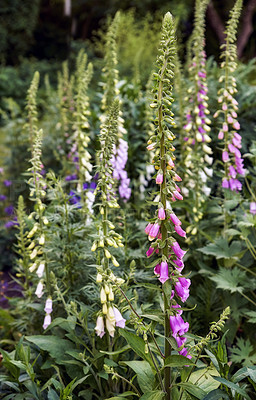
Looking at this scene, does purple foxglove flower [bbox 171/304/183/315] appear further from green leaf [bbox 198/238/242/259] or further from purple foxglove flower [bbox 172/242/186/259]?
green leaf [bbox 198/238/242/259]

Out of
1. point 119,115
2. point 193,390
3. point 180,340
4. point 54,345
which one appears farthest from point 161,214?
point 119,115

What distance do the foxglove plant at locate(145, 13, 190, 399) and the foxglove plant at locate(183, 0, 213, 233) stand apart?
1.31 m

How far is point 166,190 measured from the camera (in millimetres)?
1810

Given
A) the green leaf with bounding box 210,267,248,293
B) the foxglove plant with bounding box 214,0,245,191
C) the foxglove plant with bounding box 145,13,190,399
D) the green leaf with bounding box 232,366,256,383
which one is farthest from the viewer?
the foxglove plant with bounding box 214,0,245,191

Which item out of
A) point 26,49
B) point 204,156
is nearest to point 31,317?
point 204,156

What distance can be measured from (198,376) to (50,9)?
15013 mm

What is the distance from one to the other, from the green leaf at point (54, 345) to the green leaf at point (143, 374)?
1.54 ft

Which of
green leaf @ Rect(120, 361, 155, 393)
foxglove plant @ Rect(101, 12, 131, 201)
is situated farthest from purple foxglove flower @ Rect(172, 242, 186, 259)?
foxglove plant @ Rect(101, 12, 131, 201)

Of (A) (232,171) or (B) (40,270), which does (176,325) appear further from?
(A) (232,171)

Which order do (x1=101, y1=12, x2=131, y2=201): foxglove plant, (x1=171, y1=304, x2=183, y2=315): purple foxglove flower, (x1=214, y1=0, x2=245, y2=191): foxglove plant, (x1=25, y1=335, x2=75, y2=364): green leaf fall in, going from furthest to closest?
(x1=101, y1=12, x2=131, y2=201): foxglove plant < (x1=214, y1=0, x2=245, y2=191): foxglove plant < (x1=25, y1=335, x2=75, y2=364): green leaf < (x1=171, y1=304, x2=183, y2=315): purple foxglove flower

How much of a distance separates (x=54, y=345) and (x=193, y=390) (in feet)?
2.83

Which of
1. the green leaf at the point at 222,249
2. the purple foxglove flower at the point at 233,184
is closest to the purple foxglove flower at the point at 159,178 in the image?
the green leaf at the point at 222,249

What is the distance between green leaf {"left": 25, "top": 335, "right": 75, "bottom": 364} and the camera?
2.41 metres

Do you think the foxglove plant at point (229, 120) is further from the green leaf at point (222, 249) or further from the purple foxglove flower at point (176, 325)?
the purple foxglove flower at point (176, 325)
